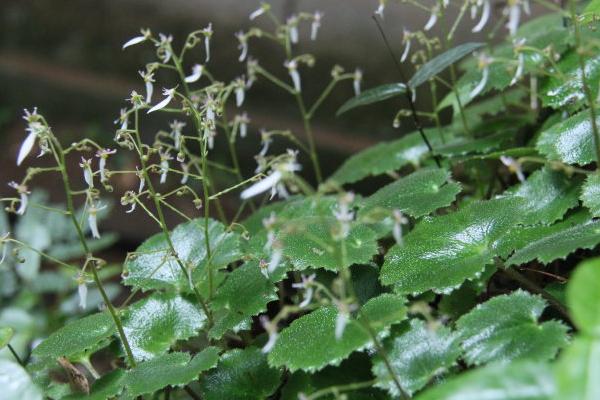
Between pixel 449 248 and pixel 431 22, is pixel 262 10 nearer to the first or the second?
pixel 431 22

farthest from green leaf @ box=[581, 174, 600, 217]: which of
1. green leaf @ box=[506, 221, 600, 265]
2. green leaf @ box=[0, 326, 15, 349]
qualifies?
green leaf @ box=[0, 326, 15, 349]

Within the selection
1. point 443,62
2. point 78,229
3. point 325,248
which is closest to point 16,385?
point 78,229

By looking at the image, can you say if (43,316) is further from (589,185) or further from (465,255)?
(589,185)

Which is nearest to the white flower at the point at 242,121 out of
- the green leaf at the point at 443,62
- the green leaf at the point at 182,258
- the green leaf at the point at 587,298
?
the green leaf at the point at 182,258

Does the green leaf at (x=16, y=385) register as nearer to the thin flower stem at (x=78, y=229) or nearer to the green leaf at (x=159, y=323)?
the thin flower stem at (x=78, y=229)

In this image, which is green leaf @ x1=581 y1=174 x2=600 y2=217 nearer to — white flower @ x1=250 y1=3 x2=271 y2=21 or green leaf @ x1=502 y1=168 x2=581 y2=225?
green leaf @ x1=502 y1=168 x2=581 y2=225

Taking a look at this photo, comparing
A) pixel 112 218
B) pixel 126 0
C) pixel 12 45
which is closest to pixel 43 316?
pixel 112 218
